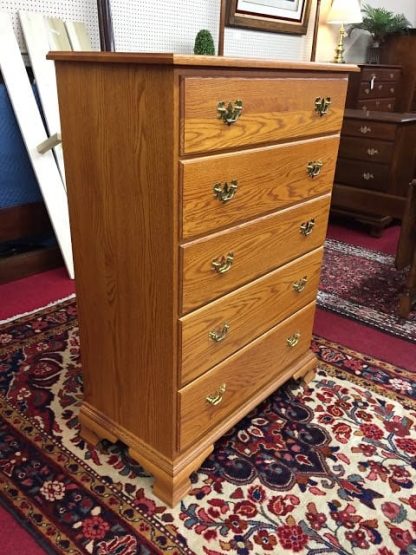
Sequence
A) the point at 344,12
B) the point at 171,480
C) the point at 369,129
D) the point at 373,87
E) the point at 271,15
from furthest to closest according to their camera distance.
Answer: the point at 373,87
the point at 344,12
the point at 271,15
the point at 369,129
the point at 171,480

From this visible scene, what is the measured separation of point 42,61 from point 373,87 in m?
3.06

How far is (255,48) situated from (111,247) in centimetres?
284

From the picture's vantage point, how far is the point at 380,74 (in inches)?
174

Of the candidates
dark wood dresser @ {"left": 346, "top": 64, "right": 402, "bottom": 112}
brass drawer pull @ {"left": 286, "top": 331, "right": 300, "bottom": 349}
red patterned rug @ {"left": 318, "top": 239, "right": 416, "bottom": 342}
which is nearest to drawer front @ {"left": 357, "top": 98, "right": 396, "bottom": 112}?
dark wood dresser @ {"left": 346, "top": 64, "right": 402, "bottom": 112}

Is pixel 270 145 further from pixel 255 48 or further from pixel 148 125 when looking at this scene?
pixel 255 48

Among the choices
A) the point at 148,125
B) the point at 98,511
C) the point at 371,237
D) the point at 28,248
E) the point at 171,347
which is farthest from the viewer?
the point at 371,237

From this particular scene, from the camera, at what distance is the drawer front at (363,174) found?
3488mm

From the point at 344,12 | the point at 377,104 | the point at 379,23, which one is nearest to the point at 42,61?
the point at 344,12

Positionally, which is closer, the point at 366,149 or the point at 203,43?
the point at 203,43

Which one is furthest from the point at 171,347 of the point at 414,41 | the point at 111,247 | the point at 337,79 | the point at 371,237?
the point at 414,41

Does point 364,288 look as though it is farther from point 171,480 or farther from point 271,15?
point 271,15

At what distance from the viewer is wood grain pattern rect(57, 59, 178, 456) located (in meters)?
1.07

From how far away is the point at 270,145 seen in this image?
131 cm

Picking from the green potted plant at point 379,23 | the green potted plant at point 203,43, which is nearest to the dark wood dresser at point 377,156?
the green potted plant at point 203,43
